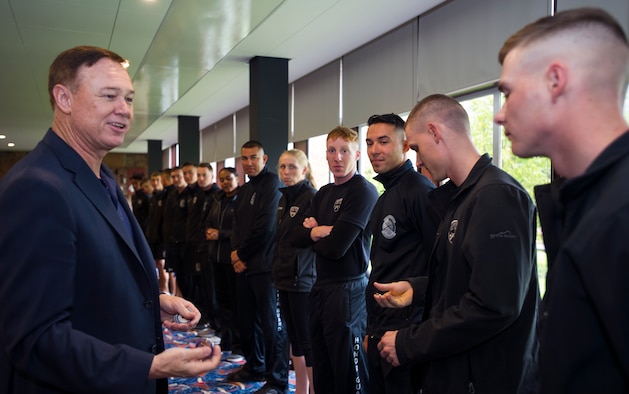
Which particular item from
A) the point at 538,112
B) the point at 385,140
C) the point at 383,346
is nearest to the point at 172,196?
the point at 385,140

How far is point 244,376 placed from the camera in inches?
166

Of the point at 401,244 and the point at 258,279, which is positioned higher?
the point at 401,244

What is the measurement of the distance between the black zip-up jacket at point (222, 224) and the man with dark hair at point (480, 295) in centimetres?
330

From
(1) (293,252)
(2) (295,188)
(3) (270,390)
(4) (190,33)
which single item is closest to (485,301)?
(1) (293,252)

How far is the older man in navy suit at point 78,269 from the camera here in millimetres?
1140

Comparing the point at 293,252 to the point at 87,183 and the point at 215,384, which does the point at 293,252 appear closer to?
the point at 215,384

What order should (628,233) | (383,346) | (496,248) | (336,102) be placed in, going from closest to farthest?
(628,233), (496,248), (383,346), (336,102)

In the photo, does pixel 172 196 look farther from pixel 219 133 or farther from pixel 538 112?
pixel 538 112

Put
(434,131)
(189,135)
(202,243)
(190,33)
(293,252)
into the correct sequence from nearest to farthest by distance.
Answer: (434,131)
(293,252)
(190,33)
(202,243)
(189,135)

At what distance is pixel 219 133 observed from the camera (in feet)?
39.1

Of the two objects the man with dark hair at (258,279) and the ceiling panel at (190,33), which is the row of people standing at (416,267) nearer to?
the man with dark hair at (258,279)

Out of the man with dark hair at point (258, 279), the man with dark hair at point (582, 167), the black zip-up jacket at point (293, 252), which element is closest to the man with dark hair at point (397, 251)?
the black zip-up jacket at point (293, 252)

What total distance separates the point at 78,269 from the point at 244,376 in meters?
3.29

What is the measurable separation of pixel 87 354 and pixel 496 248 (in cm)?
119
